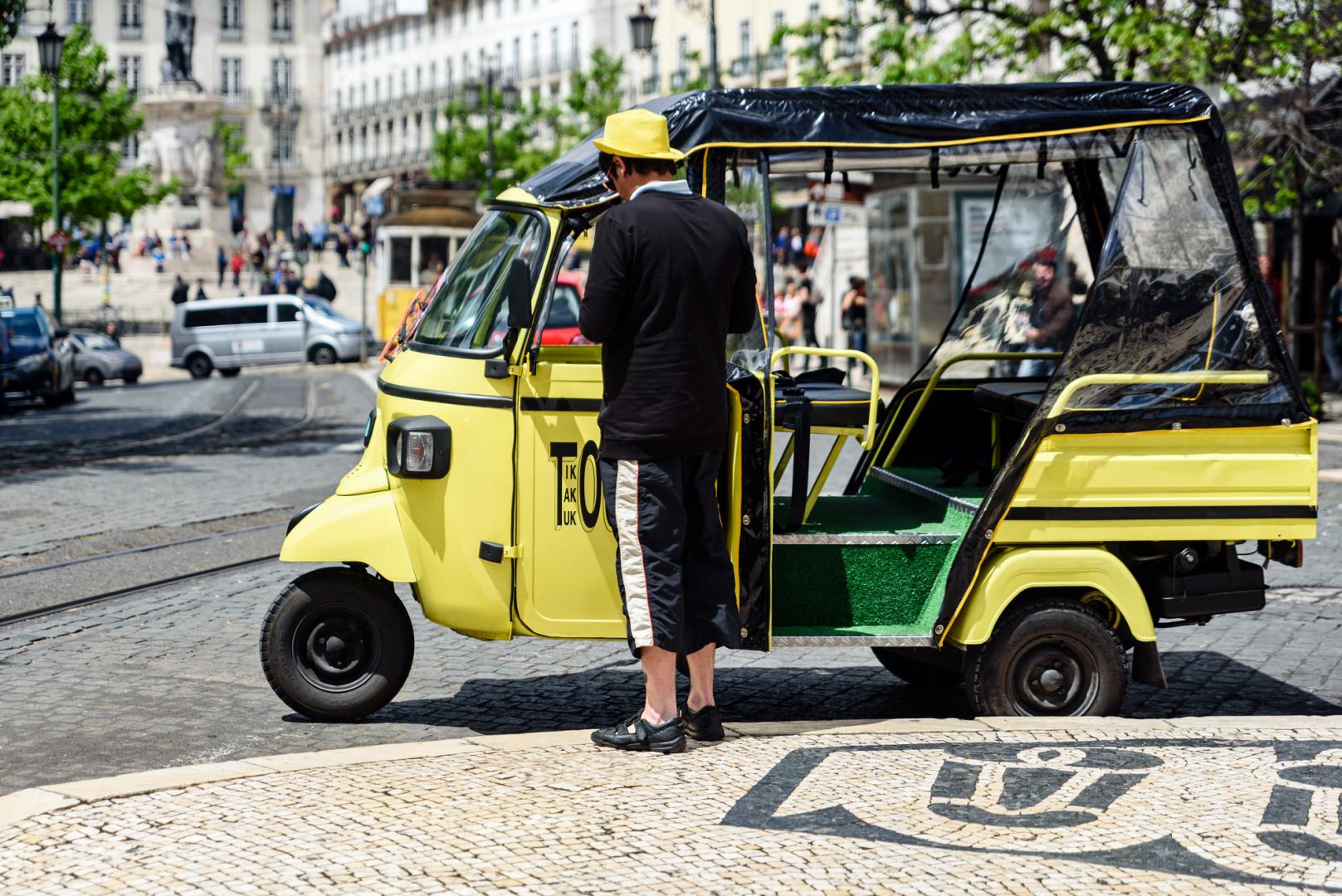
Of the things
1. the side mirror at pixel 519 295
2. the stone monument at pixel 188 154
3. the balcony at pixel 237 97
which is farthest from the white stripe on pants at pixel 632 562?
the balcony at pixel 237 97

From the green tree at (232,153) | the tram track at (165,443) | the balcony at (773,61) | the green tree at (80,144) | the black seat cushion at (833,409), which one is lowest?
the tram track at (165,443)

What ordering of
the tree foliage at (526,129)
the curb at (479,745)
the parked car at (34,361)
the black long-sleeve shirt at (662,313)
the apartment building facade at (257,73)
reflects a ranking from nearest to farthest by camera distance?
1. the curb at (479,745)
2. the black long-sleeve shirt at (662,313)
3. the parked car at (34,361)
4. the tree foliage at (526,129)
5. the apartment building facade at (257,73)

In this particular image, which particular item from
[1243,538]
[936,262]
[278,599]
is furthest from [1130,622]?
[936,262]

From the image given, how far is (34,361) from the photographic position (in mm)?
30172

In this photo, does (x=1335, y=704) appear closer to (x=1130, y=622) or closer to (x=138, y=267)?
(x=1130, y=622)

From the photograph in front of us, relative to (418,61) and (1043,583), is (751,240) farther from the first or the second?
(418,61)

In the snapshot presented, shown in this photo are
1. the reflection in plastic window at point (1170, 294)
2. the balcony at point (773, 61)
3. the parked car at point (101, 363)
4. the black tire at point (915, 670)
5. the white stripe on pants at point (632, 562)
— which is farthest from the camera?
the balcony at point (773, 61)

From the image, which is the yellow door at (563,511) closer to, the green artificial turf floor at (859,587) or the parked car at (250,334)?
the green artificial turf floor at (859,587)

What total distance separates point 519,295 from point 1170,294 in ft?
6.87

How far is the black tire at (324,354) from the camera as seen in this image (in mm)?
48625

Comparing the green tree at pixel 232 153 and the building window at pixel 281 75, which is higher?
the building window at pixel 281 75

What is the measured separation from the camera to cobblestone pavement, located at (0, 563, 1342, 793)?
6.45 meters


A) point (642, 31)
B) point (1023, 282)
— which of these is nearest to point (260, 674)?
point (1023, 282)

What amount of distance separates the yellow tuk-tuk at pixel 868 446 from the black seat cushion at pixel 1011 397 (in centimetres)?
53
